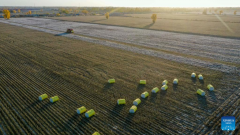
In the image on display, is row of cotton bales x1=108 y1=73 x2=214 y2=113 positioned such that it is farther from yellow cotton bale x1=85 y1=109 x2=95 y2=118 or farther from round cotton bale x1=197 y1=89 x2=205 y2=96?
yellow cotton bale x1=85 y1=109 x2=95 y2=118

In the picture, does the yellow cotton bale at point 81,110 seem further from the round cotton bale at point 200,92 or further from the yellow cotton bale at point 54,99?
the round cotton bale at point 200,92

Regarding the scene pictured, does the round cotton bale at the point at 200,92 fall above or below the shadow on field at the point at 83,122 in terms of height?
above

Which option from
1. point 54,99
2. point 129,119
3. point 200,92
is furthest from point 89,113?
point 200,92

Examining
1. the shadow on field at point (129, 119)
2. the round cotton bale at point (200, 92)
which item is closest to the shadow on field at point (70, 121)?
the shadow on field at point (129, 119)

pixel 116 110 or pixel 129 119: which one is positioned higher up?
pixel 116 110

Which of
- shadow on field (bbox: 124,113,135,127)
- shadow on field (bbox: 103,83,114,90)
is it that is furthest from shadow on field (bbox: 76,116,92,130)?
shadow on field (bbox: 103,83,114,90)

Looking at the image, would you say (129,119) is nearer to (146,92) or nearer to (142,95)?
(142,95)

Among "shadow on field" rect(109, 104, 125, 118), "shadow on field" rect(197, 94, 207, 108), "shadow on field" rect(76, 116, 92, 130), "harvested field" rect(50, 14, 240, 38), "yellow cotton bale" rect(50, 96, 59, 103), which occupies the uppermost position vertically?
"harvested field" rect(50, 14, 240, 38)

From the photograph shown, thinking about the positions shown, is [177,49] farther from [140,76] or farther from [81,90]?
[81,90]
